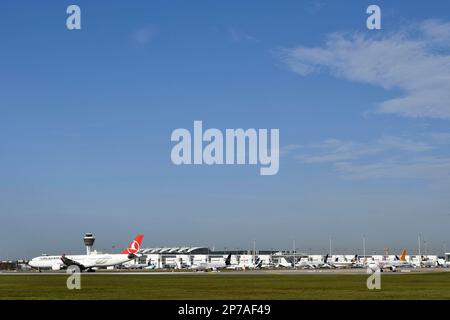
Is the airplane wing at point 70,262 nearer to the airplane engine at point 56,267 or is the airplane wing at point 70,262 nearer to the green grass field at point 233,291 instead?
the airplane engine at point 56,267

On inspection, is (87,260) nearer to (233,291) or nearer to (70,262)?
(70,262)

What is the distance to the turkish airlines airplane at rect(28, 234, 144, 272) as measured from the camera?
155 m

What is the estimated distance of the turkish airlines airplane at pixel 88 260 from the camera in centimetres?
15525

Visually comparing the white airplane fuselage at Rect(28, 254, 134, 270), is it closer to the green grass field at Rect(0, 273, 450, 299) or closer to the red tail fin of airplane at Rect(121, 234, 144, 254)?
the red tail fin of airplane at Rect(121, 234, 144, 254)

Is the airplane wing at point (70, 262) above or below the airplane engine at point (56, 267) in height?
above

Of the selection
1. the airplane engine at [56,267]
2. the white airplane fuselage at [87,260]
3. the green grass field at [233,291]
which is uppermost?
the green grass field at [233,291]

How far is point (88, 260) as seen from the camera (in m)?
156

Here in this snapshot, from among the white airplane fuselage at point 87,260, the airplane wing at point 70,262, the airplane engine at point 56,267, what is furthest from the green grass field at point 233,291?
the airplane engine at point 56,267

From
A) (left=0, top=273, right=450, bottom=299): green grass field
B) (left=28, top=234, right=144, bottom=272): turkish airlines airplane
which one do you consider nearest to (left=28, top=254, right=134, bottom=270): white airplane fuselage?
(left=28, top=234, right=144, bottom=272): turkish airlines airplane

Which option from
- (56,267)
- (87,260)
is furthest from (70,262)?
(56,267)
